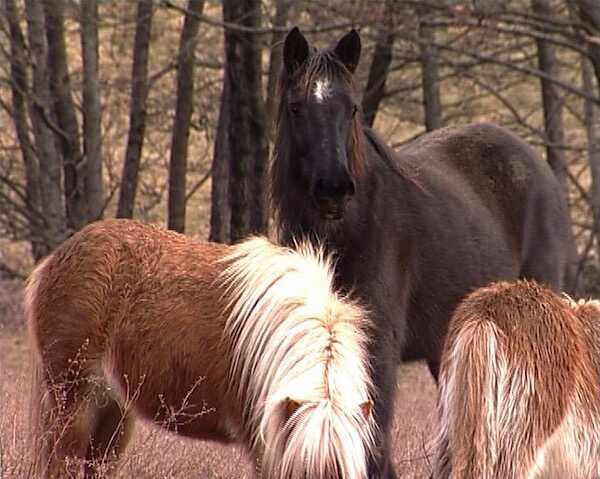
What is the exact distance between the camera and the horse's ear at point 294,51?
6488mm

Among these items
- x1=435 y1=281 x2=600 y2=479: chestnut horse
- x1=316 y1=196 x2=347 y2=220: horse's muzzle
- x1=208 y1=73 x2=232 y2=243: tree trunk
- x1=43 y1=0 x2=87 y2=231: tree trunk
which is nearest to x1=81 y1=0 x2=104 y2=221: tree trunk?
x1=43 y1=0 x2=87 y2=231: tree trunk

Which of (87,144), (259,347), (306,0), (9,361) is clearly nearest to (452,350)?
(259,347)

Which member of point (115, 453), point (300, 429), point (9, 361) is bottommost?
point (9, 361)

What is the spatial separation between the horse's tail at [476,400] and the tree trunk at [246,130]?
6.70m

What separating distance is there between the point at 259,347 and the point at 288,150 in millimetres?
1548

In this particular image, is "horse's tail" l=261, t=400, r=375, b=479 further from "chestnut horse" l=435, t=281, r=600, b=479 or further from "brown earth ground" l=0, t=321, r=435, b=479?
"brown earth ground" l=0, t=321, r=435, b=479

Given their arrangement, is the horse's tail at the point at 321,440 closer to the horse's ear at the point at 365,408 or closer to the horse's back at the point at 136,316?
the horse's ear at the point at 365,408

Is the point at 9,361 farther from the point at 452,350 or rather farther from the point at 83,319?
the point at 452,350

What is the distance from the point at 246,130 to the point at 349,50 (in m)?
5.55

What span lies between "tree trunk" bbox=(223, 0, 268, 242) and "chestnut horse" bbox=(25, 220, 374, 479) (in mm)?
5780

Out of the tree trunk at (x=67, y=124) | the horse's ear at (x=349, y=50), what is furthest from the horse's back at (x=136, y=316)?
the tree trunk at (x=67, y=124)

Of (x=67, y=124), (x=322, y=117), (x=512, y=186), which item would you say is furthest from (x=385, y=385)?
(x=67, y=124)

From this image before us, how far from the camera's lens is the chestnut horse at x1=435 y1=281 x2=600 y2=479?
4.88m

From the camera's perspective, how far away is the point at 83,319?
564 cm
